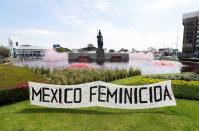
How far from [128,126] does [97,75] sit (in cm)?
1025

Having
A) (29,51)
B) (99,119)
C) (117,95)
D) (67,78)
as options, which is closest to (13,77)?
(67,78)

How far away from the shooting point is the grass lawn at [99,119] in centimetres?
800

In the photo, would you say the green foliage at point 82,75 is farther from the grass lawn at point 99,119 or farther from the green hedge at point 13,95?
the grass lawn at point 99,119

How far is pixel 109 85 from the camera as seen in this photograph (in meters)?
9.45

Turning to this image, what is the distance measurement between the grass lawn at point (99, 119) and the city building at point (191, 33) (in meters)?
125

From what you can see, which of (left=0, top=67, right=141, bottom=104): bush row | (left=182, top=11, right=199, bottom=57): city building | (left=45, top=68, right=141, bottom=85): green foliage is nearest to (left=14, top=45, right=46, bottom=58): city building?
(left=182, top=11, right=199, bottom=57): city building

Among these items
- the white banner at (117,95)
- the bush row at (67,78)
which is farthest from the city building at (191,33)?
the white banner at (117,95)

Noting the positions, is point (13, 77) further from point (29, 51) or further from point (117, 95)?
point (29, 51)

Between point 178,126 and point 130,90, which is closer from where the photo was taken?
point 178,126

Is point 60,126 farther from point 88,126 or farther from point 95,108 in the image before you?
point 95,108

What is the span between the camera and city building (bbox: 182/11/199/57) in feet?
428

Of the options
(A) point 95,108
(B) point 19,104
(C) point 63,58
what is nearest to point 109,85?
(A) point 95,108

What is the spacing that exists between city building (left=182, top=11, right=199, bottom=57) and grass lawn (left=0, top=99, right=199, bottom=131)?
125 m

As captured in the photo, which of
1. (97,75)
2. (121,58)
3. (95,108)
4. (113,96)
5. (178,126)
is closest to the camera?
(178,126)
